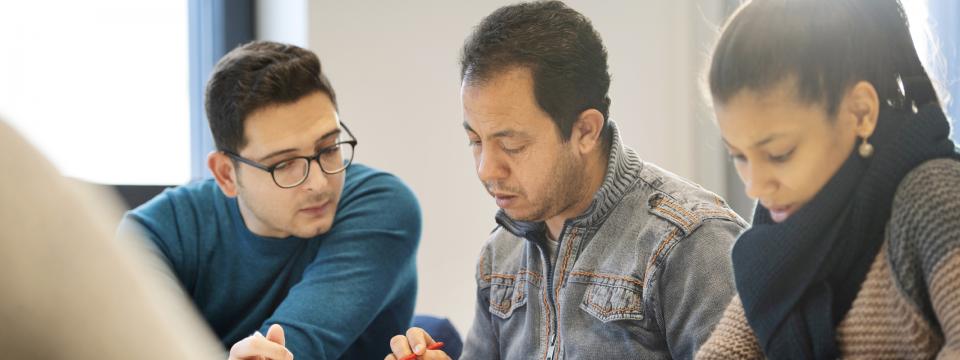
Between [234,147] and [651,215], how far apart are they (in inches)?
38.6

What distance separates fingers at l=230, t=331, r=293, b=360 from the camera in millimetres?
1598

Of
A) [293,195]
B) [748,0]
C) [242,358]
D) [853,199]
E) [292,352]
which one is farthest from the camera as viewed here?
[293,195]

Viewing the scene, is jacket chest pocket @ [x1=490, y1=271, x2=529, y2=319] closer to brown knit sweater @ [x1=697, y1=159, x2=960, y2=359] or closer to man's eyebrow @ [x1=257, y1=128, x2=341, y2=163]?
man's eyebrow @ [x1=257, y1=128, x2=341, y2=163]

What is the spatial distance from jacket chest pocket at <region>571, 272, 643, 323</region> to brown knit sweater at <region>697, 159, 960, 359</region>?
48 cm

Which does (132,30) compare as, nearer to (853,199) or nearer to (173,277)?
(173,277)

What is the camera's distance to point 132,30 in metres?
2.95

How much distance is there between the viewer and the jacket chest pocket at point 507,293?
1.62m

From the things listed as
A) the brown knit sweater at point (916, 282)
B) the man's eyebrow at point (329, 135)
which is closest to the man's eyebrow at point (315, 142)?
the man's eyebrow at point (329, 135)

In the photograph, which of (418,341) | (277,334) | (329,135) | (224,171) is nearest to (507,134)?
(418,341)

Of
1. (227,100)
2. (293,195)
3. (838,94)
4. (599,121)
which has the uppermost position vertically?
(838,94)

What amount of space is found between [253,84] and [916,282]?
1.45m

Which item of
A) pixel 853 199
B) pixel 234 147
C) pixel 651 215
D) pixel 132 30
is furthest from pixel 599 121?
pixel 132 30

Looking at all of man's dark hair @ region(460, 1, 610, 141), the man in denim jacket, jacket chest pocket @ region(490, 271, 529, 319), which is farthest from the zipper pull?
man's dark hair @ region(460, 1, 610, 141)

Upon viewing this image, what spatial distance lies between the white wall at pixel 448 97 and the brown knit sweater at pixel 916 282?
6.61 feet
